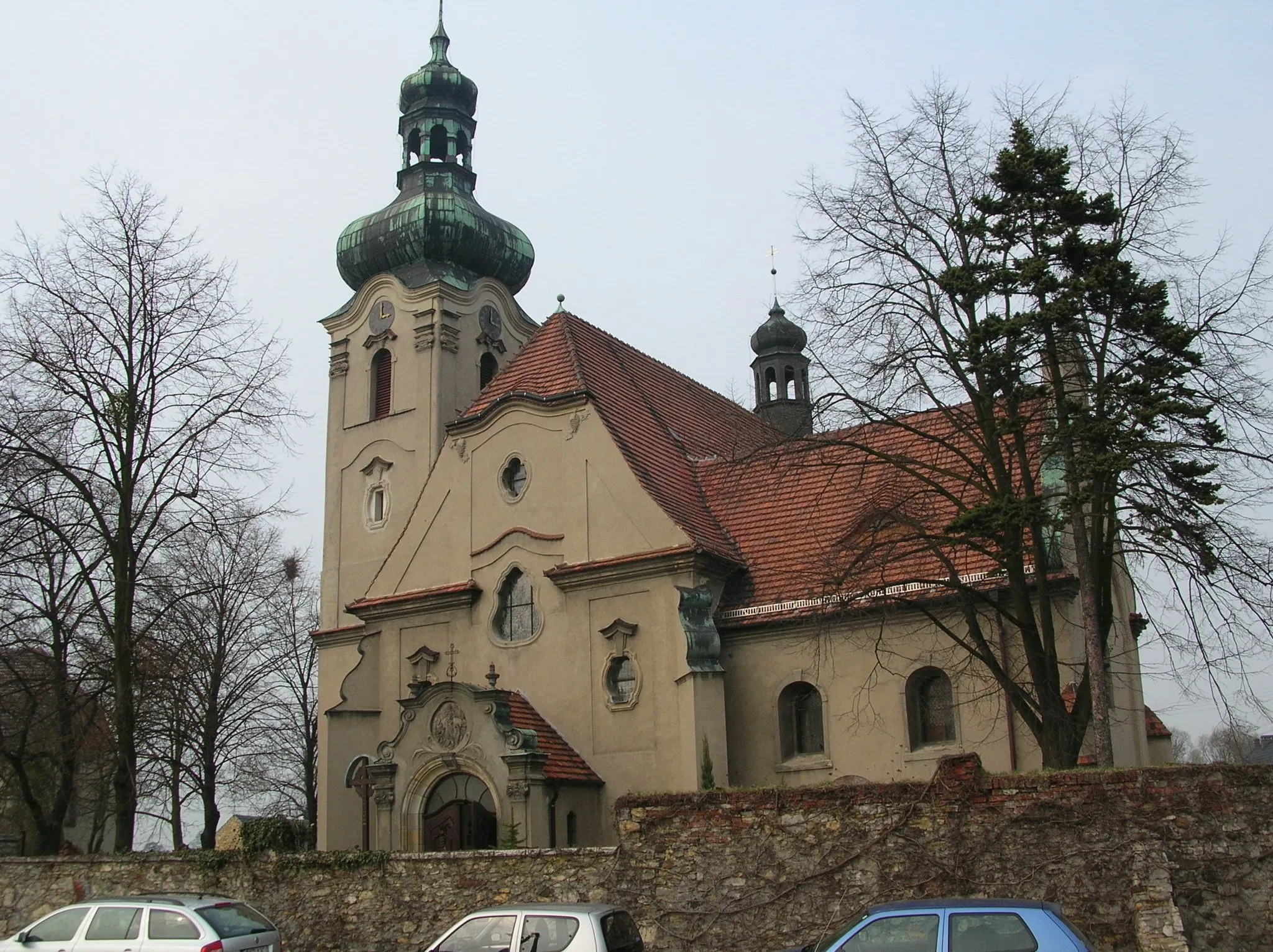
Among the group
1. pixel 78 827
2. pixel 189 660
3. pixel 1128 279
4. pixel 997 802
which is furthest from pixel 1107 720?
pixel 78 827

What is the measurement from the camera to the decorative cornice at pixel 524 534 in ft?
77.8

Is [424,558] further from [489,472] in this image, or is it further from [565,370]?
[565,370]

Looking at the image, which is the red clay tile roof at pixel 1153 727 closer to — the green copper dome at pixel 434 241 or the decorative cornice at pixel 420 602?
the decorative cornice at pixel 420 602

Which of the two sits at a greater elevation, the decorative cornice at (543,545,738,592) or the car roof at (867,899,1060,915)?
the decorative cornice at (543,545,738,592)

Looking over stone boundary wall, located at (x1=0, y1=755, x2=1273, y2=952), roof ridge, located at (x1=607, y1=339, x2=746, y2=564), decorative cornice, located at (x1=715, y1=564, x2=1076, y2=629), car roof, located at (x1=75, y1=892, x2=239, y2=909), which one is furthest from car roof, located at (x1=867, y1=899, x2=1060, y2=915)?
roof ridge, located at (x1=607, y1=339, x2=746, y2=564)

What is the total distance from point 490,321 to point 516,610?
36.9ft

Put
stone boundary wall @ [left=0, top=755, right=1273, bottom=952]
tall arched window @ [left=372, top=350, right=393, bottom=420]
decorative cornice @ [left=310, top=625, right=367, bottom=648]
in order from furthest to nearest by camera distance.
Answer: tall arched window @ [left=372, top=350, right=393, bottom=420], decorative cornice @ [left=310, top=625, right=367, bottom=648], stone boundary wall @ [left=0, top=755, right=1273, bottom=952]

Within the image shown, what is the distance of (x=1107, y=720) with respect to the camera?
632 inches

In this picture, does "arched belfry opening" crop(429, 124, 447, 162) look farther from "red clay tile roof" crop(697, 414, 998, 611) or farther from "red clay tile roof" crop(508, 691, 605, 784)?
"red clay tile roof" crop(508, 691, 605, 784)

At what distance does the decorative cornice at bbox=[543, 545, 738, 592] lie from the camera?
22.2m

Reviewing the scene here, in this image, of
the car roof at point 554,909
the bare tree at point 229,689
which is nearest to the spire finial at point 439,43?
the bare tree at point 229,689

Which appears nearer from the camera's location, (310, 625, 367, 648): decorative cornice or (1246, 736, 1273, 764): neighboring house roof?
(310, 625, 367, 648): decorative cornice

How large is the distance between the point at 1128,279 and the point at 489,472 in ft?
41.8

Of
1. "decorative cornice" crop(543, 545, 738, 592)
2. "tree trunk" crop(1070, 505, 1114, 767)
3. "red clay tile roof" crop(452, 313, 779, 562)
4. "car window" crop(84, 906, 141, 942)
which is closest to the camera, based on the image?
"car window" crop(84, 906, 141, 942)
